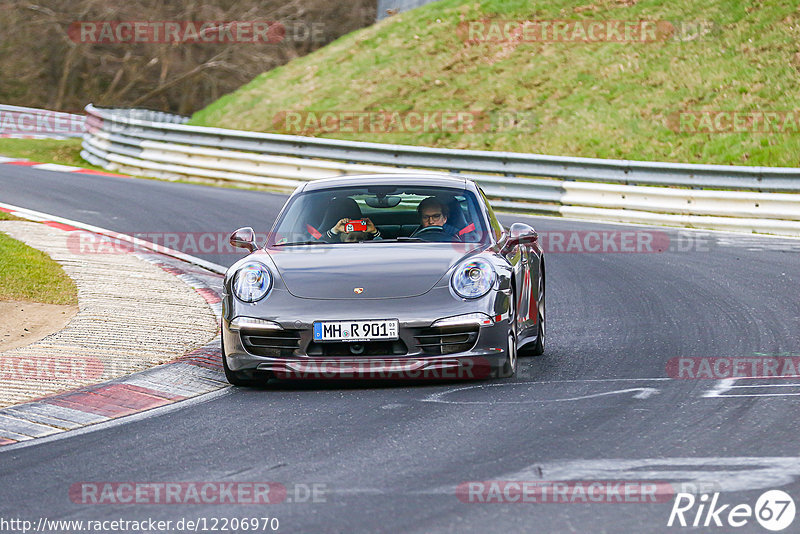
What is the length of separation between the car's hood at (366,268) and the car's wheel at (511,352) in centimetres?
50

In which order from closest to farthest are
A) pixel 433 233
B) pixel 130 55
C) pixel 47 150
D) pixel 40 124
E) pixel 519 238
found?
pixel 519 238, pixel 433 233, pixel 47 150, pixel 40 124, pixel 130 55

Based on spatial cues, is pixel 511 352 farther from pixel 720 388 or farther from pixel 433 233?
pixel 720 388

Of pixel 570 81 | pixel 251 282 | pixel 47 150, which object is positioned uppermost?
pixel 570 81

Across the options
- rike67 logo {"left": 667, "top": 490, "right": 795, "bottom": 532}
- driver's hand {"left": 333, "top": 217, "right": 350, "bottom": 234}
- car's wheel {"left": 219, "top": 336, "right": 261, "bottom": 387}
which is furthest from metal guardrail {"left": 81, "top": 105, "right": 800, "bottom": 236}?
rike67 logo {"left": 667, "top": 490, "right": 795, "bottom": 532}

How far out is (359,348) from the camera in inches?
299

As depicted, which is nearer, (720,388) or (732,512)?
(732,512)

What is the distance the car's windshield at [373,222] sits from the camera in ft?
28.5

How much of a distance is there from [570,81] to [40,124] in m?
13.9

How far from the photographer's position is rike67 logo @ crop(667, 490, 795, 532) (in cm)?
463

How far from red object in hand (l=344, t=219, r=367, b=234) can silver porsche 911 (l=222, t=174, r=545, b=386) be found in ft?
0.19

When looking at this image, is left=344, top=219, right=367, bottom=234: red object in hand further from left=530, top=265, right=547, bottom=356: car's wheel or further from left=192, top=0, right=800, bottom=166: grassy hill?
left=192, top=0, right=800, bottom=166: grassy hill

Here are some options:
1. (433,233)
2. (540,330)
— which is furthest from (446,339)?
(540,330)

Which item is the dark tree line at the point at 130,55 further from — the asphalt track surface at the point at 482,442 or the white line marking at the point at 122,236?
the asphalt track surface at the point at 482,442

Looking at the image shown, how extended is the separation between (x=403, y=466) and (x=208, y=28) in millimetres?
40800
